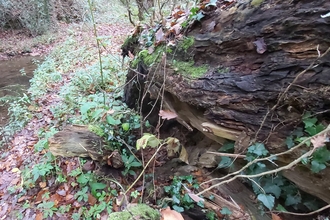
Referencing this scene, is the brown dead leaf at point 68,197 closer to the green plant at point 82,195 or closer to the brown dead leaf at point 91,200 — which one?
the green plant at point 82,195

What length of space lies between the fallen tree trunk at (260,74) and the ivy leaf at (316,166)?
138mm

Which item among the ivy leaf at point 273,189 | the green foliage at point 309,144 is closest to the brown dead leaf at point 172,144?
the ivy leaf at point 273,189

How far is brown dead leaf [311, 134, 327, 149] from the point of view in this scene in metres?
1.52

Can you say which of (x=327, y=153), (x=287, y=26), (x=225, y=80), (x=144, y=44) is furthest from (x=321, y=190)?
(x=144, y=44)

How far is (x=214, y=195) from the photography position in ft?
8.43

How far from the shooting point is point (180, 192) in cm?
273

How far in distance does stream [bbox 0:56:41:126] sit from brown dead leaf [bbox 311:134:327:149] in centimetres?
578

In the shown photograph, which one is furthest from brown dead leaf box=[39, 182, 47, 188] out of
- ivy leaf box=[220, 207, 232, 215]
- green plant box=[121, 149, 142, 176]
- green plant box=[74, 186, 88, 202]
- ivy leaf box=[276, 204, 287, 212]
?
ivy leaf box=[276, 204, 287, 212]

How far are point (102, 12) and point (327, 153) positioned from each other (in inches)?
660

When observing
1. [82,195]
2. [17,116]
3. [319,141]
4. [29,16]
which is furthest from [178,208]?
[29,16]

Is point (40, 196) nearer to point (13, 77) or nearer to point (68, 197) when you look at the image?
point (68, 197)

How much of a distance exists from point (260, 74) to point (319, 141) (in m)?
0.73

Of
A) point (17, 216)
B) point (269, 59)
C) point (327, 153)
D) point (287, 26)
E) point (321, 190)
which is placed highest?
point (287, 26)

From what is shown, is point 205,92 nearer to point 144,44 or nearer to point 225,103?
point 225,103
